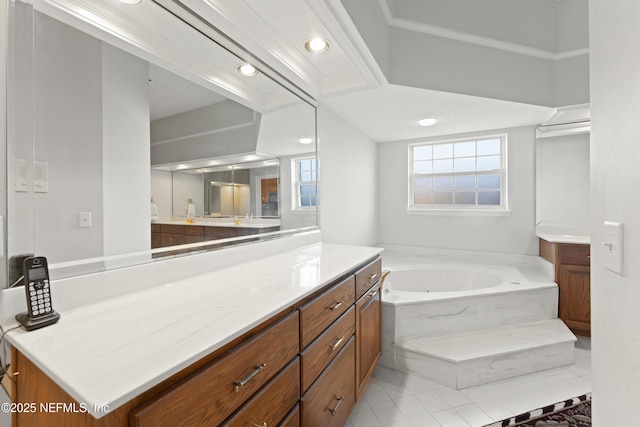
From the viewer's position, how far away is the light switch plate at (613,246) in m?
0.62

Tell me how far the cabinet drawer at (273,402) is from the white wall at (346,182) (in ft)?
4.96

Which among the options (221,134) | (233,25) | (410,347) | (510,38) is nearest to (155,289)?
(221,134)

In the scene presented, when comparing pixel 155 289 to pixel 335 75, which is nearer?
pixel 155 289

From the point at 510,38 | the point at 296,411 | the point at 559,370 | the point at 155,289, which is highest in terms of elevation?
the point at 510,38

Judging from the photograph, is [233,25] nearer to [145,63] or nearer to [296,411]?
[145,63]

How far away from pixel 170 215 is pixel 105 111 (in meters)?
0.44

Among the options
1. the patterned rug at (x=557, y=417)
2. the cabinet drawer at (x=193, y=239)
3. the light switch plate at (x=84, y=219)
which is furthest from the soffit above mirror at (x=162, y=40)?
the patterned rug at (x=557, y=417)

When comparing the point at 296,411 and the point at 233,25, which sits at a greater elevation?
the point at 233,25

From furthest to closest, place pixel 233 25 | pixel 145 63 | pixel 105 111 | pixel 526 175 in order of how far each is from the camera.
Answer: pixel 526 175 < pixel 233 25 < pixel 145 63 < pixel 105 111

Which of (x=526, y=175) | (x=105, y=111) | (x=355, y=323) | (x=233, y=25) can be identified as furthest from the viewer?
(x=526, y=175)

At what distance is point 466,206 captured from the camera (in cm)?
354

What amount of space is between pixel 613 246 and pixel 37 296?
1416 millimetres

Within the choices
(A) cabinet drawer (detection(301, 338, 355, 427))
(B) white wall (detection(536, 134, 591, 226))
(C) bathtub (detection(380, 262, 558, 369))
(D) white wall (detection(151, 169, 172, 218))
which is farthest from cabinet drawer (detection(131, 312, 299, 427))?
(B) white wall (detection(536, 134, 591, 226))

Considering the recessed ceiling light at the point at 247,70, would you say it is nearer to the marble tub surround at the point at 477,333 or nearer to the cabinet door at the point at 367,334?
the cabinet door at the point at 367,334
